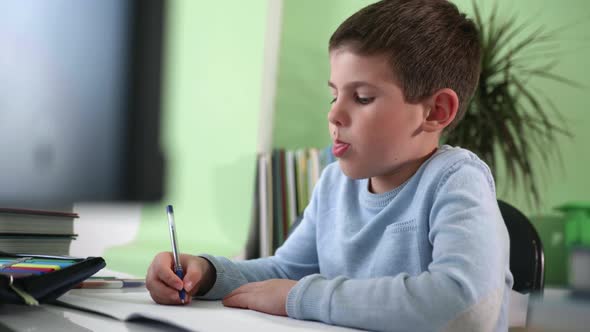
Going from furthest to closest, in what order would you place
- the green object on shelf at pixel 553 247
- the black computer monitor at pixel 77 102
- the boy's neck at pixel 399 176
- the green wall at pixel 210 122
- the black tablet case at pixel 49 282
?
1. the green object on shelf at pixel 553 247
2. the green wall at pixel 210 122
3. the black computer monitor at pixel 77 102
4. the boy's neck at pixel 399 176
5. the black tablet case at pixel 49 282

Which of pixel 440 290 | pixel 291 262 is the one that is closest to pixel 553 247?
pixel 291 262

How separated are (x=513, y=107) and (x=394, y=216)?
4.52 ft

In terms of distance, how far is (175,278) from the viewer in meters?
0.74

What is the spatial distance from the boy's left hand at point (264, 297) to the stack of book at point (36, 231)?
0.90 ft

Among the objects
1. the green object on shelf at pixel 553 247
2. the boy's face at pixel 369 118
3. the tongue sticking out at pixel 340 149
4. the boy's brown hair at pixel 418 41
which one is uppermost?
the boy's brown hair at pixel 418 41

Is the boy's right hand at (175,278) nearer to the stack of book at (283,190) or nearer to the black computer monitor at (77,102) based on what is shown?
the black computer monitor at (77,102)

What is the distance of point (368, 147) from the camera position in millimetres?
836

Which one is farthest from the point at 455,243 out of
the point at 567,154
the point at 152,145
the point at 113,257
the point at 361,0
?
the point at 361,0

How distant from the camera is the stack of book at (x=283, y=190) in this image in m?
2.12

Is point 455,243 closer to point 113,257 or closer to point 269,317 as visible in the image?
point 269,317

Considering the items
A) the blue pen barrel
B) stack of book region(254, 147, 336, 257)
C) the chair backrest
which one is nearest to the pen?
the blue pen barrel

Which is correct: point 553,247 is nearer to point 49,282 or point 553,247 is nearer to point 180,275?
point 180,275

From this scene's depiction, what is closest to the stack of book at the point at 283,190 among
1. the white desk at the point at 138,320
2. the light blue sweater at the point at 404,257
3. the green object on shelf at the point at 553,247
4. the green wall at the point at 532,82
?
the green wall at the point at 532,82

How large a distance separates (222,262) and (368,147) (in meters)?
0.28
